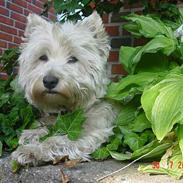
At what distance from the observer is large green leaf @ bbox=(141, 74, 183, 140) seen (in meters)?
2.07

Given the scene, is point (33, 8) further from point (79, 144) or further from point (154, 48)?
point (79, 144)

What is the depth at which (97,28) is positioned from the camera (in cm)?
282

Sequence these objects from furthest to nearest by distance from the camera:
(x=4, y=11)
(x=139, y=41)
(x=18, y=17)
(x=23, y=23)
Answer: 1. (x=23, y=23)
2. (x=18, y=17)
3. (x=4, y=11)
4. (x=139, y=41)

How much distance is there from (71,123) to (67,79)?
0.94 ft

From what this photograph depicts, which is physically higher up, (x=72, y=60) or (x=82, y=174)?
(x=72, y=60)

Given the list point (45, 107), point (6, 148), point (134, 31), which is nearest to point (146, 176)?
point (45, 107)

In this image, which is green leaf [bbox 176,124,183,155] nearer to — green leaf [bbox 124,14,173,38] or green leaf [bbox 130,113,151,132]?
green leaf [bbox 130,113,151,132]

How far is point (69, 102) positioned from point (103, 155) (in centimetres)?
42

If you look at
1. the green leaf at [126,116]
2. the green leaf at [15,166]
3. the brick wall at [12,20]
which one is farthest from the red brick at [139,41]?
the brick wall at [12,20]

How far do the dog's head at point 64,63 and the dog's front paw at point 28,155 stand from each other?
0.35 metres

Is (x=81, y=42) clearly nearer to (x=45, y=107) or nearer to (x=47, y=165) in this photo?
(x=45, y=107)

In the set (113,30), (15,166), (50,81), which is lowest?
(15,166)

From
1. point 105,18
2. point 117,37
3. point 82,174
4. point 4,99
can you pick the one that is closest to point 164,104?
point 82,174

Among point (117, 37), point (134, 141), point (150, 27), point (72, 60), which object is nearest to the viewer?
point (134, 141)
